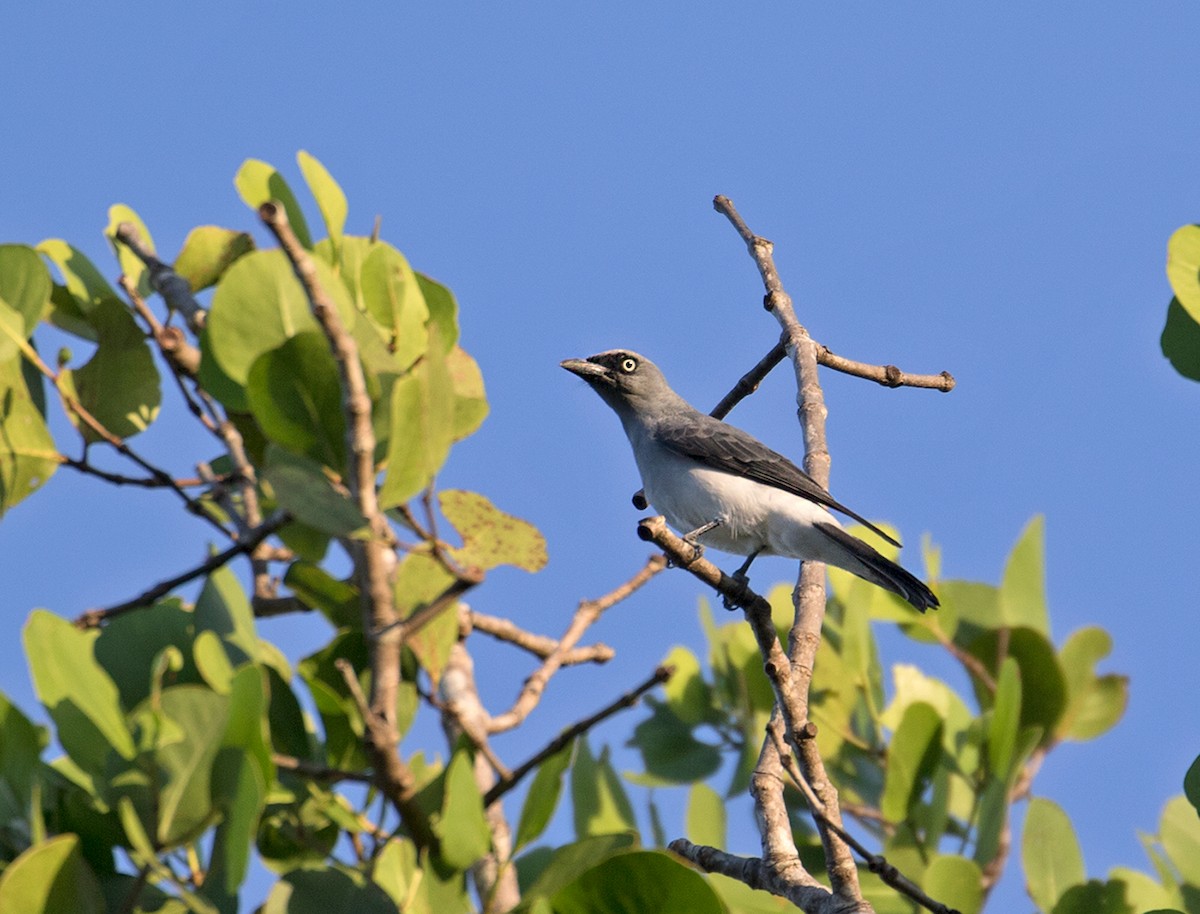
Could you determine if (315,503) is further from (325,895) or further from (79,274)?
(79,274)

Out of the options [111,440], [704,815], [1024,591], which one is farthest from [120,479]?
[1024,591]

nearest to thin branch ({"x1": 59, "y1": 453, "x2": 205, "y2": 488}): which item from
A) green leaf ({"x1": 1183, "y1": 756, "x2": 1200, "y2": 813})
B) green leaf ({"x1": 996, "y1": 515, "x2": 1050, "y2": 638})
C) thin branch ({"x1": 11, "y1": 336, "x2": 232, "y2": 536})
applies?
thin branch ({"x1": 11, "y1": 336, "x2": 232, "y2": 536})

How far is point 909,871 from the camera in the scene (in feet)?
16.0

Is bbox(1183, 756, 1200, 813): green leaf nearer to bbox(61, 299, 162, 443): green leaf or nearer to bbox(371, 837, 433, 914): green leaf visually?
bbox(371, 837, 433, 914): green leaf

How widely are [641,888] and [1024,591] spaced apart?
393cm

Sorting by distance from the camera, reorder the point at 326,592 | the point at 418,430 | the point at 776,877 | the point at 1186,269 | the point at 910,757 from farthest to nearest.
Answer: the point at 910,757 < the point at 1186,269 < the point at 776,877 < the point at 326,592 < the point at 418,430

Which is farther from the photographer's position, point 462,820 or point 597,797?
point 597,797

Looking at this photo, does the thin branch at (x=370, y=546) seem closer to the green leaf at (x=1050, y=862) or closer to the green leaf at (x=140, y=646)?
the green leaf at (x=140, y=646)

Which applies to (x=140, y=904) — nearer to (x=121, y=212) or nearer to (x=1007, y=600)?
(x=121, y=212)

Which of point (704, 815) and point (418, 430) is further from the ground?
point (418, 430)

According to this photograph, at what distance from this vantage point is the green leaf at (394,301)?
3.18 metres

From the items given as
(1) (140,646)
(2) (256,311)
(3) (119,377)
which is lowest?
(1) (140,646)

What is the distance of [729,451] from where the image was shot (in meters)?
7.22

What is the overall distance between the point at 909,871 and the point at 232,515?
2.92 m
